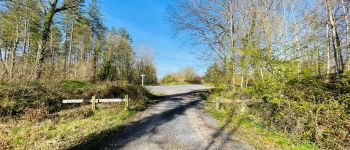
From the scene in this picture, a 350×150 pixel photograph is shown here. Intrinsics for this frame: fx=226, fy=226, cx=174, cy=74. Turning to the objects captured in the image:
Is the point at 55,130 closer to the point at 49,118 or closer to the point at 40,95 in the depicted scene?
the point at 49,118

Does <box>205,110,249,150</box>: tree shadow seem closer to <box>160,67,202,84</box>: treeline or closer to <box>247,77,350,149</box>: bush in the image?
<box>247,77,350,149</box>: bush

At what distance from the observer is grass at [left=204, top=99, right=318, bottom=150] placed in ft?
20.6

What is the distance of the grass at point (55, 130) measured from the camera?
593cm

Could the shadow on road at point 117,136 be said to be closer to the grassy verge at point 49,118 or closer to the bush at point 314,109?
the grassy verge at point 49,118

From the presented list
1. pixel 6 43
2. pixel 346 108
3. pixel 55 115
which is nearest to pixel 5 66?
pixel 55 115

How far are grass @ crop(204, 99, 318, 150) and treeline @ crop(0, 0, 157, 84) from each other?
1007 cm

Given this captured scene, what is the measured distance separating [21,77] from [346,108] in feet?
42.2

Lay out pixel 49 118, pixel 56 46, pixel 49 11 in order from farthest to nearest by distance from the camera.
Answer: pixel 56 46 < pixel 49 11 < pixel 49 118

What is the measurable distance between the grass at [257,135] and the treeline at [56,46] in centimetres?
1007

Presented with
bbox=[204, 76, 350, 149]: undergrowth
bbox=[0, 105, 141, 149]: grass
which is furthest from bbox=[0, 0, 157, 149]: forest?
bbox=[204, 76, 350, 149]: undergrowth

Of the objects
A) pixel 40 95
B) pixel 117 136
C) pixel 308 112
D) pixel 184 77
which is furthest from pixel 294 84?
pixel 184 77

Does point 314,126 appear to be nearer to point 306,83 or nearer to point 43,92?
point 306,83

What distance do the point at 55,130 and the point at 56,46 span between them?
19697 mm

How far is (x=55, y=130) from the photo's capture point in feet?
23.7
